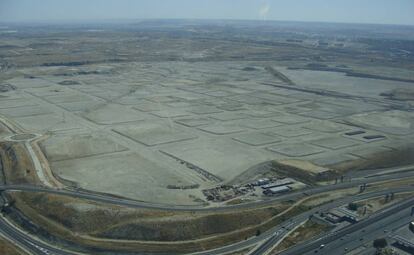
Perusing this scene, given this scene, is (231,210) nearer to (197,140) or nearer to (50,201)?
(50,201)

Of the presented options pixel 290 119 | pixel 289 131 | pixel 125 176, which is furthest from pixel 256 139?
pixel 125 176

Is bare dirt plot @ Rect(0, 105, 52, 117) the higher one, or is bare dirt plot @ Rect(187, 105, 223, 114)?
bare dirt plot @ Rect(187, 105, 223, 114)

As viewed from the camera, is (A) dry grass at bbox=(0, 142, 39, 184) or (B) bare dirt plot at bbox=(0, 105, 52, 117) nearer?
(A) dry grass at bbox=(0, 142, 39, 184)

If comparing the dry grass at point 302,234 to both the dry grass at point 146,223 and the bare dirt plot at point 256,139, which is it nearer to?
the dry grass at point 146,223

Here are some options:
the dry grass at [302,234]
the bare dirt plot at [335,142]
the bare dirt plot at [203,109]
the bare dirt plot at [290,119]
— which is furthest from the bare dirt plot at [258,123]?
the dry grass at [302,234]

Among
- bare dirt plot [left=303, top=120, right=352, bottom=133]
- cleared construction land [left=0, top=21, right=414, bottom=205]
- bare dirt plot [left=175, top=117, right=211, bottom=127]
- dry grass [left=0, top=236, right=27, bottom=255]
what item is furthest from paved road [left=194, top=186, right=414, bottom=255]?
bare dirt plot [left=175, top=117, right=211, bottom=127]

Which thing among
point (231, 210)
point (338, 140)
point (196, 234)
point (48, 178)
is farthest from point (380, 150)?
point (48, 178)

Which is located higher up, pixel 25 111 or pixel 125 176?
pixel 25 111

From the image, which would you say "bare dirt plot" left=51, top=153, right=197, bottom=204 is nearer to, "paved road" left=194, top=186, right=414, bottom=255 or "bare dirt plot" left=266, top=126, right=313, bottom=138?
"paved road" left=194, top=186, right=414, bottom=255

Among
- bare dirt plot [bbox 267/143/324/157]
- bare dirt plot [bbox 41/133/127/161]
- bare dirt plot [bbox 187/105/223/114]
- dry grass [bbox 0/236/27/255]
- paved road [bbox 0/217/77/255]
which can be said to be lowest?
paved road [bbox 0/217/77/255]

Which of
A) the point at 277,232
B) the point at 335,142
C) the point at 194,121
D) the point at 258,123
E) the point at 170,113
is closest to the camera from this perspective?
the point at 277,232

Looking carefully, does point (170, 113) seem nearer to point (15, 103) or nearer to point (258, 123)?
point (258, 123)
